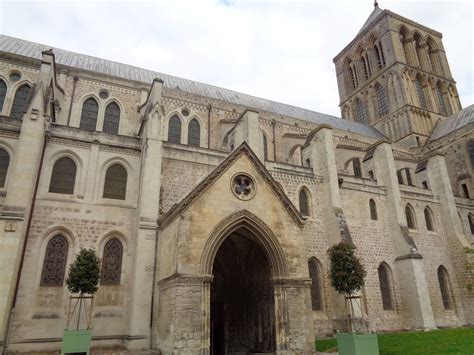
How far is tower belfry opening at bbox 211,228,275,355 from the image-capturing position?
13.4m

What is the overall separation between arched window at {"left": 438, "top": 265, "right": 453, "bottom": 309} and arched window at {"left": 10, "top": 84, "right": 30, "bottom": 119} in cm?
2969

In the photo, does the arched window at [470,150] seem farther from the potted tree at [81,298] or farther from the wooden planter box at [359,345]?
the potted tree at [81,298]

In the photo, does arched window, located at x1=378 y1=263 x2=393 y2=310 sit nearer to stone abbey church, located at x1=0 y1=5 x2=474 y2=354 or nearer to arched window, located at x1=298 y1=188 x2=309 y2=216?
stone abbey church, located at x1=0 y1=5 x2=474 y2=354

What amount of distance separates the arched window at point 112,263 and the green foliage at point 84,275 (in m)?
2.63

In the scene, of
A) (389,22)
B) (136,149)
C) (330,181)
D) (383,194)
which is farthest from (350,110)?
(136,149)

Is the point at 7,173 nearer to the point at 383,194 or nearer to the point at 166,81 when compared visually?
the point at 166,81

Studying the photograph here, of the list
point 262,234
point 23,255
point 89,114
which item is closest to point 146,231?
point 23,255

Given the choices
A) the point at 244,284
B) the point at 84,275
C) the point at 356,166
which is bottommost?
the point at 244,284

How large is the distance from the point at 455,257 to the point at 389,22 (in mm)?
33641

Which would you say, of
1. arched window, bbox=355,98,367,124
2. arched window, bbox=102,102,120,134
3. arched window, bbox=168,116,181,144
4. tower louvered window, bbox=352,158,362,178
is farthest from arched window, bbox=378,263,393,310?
arched window, bbox=355,98,367,124

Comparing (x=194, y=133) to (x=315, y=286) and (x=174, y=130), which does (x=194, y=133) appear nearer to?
(x=174, y=130)

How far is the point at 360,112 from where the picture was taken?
4953 cm

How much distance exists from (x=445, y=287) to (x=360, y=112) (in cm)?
2979

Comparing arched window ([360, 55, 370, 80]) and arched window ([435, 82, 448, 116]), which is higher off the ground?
Answer: arched window ([360, 55, 370, 80])
